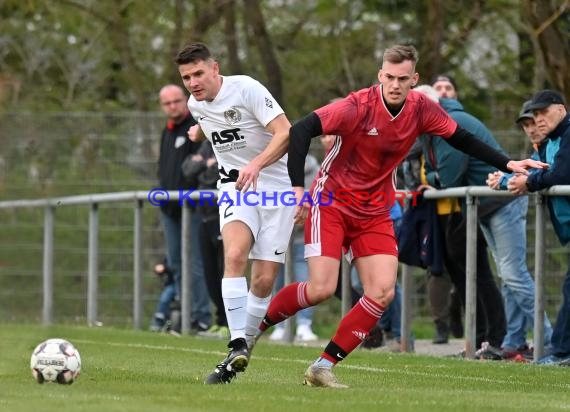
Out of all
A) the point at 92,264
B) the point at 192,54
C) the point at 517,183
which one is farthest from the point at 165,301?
the point at 192,54

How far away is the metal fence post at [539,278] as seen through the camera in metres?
11.6

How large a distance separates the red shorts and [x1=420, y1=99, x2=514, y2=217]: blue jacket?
2943 mm

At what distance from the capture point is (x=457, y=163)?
1273cm

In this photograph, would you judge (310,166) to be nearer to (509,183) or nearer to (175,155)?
(175,155)

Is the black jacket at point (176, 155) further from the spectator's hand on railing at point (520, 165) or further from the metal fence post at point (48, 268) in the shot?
the spectator's hand on railing at point (520, 165)

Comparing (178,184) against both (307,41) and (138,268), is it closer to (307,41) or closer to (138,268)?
(138,268)

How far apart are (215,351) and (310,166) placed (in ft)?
12.7

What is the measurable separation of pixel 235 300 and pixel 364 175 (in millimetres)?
1177

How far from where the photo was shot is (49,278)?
59.7 ft

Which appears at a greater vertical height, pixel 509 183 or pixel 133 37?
pixel 133 37

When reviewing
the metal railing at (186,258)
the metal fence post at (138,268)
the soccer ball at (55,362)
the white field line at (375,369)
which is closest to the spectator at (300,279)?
the metal railing at (186,258)

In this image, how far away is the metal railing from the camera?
11.8 m

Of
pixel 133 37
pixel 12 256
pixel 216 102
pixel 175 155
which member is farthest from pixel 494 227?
pixel 133 37

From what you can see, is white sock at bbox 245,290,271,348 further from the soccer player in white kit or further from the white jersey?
the white jersey
